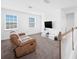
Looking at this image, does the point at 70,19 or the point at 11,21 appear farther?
the point at 11,21

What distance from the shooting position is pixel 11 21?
23.4 feet

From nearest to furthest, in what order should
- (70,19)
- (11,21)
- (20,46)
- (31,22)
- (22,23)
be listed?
1. (20,46)
2. (70,19)
3. (11,21)
4. (22,23)
5. (31,22)

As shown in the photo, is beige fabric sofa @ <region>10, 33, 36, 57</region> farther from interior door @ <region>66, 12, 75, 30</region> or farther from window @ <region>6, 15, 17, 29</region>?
interior door @ <region>66, 12, 75, 30</region>

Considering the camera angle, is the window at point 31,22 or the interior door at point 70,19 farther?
the window at point 31,22

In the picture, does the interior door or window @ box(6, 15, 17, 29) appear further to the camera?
window @ box(6, 15, 17, 29)

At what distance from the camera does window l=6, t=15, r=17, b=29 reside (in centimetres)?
682

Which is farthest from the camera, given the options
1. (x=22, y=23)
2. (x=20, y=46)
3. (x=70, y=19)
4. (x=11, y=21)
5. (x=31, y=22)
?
(x=31, y=22)

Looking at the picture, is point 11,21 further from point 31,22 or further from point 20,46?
point 20,46

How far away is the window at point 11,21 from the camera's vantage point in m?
6.82

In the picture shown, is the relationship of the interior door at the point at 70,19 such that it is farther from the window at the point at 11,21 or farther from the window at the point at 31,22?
the window at the point at 11,21

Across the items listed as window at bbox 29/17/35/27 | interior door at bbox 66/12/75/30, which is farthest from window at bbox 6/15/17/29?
interior door at bbox 66/12/75/30

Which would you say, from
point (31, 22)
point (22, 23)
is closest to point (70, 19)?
point (31, 22)

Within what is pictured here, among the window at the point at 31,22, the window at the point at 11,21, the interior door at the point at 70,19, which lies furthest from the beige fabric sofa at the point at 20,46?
the window at the point at 31,22

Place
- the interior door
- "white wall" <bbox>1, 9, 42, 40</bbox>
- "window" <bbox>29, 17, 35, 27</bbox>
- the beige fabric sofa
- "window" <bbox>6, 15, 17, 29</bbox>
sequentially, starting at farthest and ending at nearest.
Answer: "window" <bbox>29, 17, 35, 27</bbox>, "window" <bbox>6, 15, 17, 29</bbox>, the interior door, "white wall" <bbox>1, 9, 42, 40</bbox>, the beige fabric sofa
